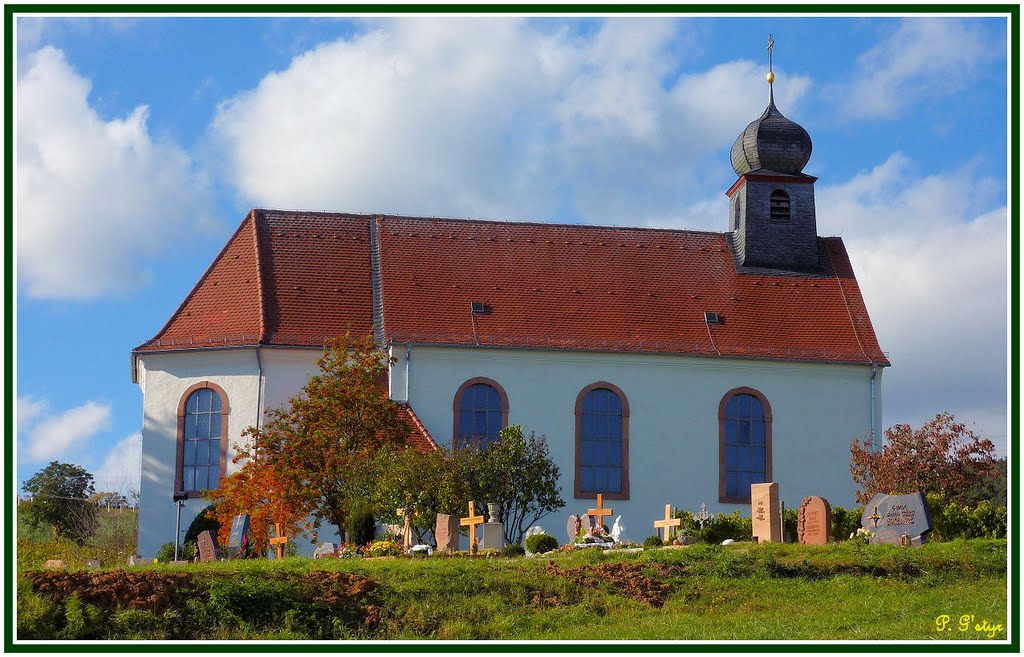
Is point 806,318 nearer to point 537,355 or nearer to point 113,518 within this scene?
point 537,355

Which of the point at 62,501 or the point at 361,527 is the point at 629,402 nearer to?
the point at 361,527

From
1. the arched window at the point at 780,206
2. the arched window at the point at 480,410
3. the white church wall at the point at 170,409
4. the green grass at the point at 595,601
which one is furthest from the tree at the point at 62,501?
the green grass at the point at 595,601

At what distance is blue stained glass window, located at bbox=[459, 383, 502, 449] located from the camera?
3356cm

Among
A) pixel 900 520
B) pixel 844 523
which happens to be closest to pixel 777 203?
pixel 844 523

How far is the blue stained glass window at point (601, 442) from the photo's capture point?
33656 millimetres

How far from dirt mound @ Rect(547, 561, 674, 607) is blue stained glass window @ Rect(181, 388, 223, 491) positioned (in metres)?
14.3

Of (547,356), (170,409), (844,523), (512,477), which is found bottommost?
(844,523)

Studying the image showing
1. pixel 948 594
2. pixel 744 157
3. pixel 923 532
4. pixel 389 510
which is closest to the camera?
pixel 948 594

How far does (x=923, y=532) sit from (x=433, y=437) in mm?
13685

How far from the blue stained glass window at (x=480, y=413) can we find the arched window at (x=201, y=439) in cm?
575

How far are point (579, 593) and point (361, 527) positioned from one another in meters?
9.59

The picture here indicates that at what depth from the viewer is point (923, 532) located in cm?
2253

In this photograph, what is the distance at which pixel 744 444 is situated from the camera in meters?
34.6
